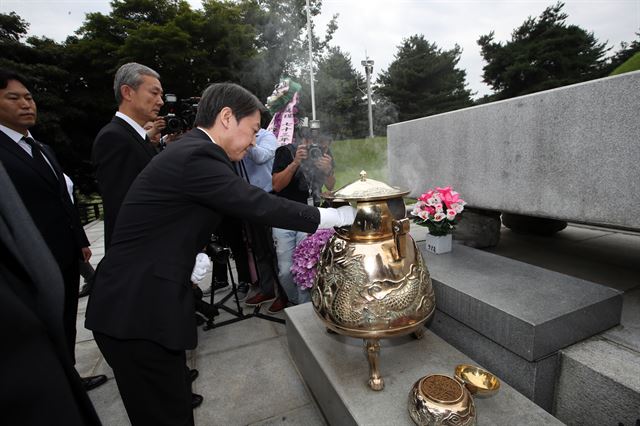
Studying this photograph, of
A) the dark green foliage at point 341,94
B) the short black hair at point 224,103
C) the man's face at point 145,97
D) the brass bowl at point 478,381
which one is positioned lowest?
the brass bowl at point 478,381

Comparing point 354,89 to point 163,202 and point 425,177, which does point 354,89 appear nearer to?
point 425,177

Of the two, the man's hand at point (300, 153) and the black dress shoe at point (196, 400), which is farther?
the man's hand at point (300, 153)

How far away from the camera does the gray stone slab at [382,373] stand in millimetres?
1459

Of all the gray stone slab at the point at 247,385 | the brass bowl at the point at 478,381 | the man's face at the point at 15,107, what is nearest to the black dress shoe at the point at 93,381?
the gray stone slab at the point at 247,385

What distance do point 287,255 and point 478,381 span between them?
7.20 ft

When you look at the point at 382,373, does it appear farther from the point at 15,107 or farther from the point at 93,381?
the point at 15,107

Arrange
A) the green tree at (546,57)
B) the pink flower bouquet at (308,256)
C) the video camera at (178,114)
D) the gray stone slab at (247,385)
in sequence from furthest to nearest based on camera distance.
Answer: the green tree at (546,57)
the video camera at (178,114)
the pink flower bouquet at (308,256)
the gray stone slab at (247,385)

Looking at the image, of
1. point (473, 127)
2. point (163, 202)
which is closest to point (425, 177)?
point (473, 127)

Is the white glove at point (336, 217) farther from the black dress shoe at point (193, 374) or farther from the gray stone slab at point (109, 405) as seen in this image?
the gray stone slab at point (109, 405)

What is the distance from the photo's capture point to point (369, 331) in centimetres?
153

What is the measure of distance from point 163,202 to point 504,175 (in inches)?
112

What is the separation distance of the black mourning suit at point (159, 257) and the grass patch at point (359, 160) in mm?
2923

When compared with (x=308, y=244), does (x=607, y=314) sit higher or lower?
lower

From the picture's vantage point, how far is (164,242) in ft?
4.55
